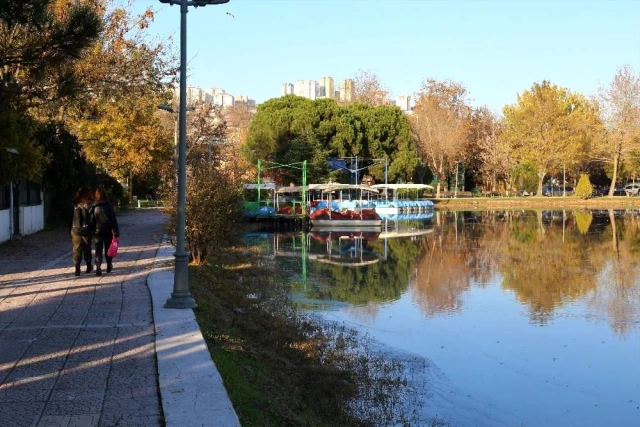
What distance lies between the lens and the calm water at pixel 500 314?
10.2 m

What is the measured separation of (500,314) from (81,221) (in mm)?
9300

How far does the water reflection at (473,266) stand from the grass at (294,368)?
12.0 feet

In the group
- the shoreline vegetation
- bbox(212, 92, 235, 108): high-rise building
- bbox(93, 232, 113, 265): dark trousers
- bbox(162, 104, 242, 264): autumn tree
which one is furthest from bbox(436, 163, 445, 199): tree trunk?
bbox(212, 92, 235, 108): high-rise building

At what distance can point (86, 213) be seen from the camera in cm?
1430

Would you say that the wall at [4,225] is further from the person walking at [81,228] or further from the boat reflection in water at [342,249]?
the boat reflection in water at [342,249]

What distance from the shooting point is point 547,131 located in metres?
75.9

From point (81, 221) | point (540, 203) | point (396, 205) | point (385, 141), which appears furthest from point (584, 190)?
point (81, 221)

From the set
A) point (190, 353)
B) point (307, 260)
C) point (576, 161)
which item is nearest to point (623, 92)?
point (576, 161)

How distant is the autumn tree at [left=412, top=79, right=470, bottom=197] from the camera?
78375mm

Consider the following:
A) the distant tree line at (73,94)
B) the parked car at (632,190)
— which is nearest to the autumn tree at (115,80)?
the distant tree line at (73,94)

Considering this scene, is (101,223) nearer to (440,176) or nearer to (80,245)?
(80,245)

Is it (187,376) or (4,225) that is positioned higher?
(4,225)

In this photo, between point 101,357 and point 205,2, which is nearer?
point 101,357

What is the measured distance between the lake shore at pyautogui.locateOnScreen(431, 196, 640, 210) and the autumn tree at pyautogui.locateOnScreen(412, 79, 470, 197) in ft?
19.3
